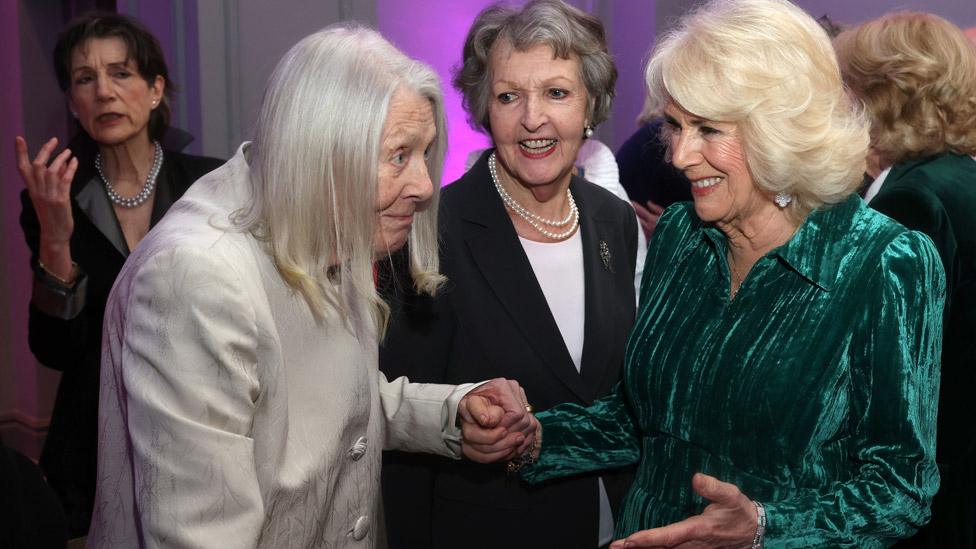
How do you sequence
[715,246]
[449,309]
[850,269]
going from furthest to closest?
[449,309] < [715,246] < [850,269]

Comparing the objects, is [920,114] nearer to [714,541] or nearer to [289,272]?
[714,541]

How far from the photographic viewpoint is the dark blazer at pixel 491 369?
2.31 metres

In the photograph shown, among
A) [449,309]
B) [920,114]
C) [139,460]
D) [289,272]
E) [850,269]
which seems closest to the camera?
[139,460]

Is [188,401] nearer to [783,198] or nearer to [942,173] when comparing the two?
[783,198]

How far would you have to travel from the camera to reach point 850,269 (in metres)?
1.69

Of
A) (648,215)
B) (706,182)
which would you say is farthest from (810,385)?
(648,215)

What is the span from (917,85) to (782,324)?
3.66 feet

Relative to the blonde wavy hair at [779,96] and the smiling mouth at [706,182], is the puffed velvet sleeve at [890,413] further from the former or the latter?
the smiling mouth at [706,182]

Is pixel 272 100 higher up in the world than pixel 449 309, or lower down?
higher up

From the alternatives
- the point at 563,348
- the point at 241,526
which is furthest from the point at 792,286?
the point at 241,526

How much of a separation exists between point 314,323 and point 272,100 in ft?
1.21

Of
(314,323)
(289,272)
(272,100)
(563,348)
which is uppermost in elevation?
(272,100)

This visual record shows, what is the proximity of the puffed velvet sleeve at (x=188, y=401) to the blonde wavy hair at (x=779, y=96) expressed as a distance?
894 mm

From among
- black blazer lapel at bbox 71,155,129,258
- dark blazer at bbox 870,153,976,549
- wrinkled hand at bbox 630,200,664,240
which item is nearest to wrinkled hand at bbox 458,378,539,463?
dark blazer at bbox 870,153,976,549
